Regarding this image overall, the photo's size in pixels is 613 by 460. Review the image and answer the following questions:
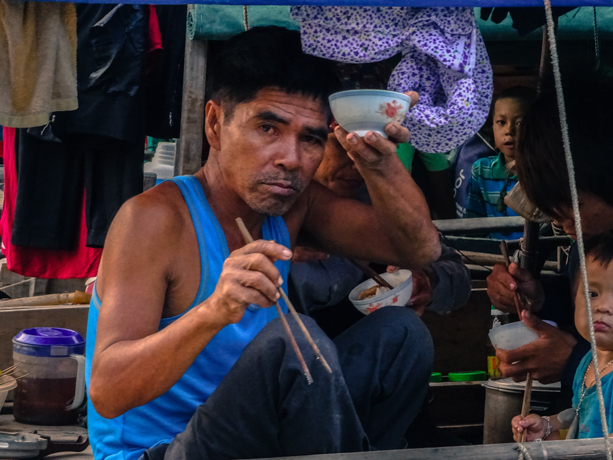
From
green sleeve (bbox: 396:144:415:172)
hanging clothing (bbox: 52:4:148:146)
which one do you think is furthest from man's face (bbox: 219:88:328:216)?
green sleeve (bbox: 396:144:415:172)

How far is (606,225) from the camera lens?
7.81 ft

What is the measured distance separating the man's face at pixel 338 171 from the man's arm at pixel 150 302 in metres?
0.96

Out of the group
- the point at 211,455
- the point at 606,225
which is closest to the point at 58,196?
the point at 211,455

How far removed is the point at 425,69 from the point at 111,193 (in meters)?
2.24

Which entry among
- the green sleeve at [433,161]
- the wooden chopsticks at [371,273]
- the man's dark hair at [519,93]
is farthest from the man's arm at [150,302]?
the green sleeve at [433,161]

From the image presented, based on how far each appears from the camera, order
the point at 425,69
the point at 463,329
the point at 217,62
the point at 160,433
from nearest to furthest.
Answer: the point at 160,433 → the point at 425,69 → the point at 217,62 → the point at 463,329

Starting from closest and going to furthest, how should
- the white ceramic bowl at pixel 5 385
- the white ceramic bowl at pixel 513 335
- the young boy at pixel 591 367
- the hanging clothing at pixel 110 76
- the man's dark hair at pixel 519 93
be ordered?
the young boy at pixel 591 367, the white ceramic bowl at pixel 513 335, the white ceramic bowl at pixel 5 385, the hanging clothing at pixel 110 76, the man's dark hair at pixel 519 93

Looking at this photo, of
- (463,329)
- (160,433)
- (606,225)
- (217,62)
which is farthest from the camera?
(463,329)

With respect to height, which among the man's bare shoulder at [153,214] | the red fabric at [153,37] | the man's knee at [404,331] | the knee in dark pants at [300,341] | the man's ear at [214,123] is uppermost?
the red fabric at [153,37]

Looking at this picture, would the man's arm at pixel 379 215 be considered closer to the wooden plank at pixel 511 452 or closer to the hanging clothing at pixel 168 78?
the wooden plank at pixel 511 452

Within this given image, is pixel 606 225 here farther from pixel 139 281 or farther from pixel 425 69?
pixel 139 281

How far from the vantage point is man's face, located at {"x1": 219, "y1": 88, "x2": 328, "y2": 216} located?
6.51 ft

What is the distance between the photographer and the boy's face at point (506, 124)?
383 cm

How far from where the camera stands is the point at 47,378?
336cm
